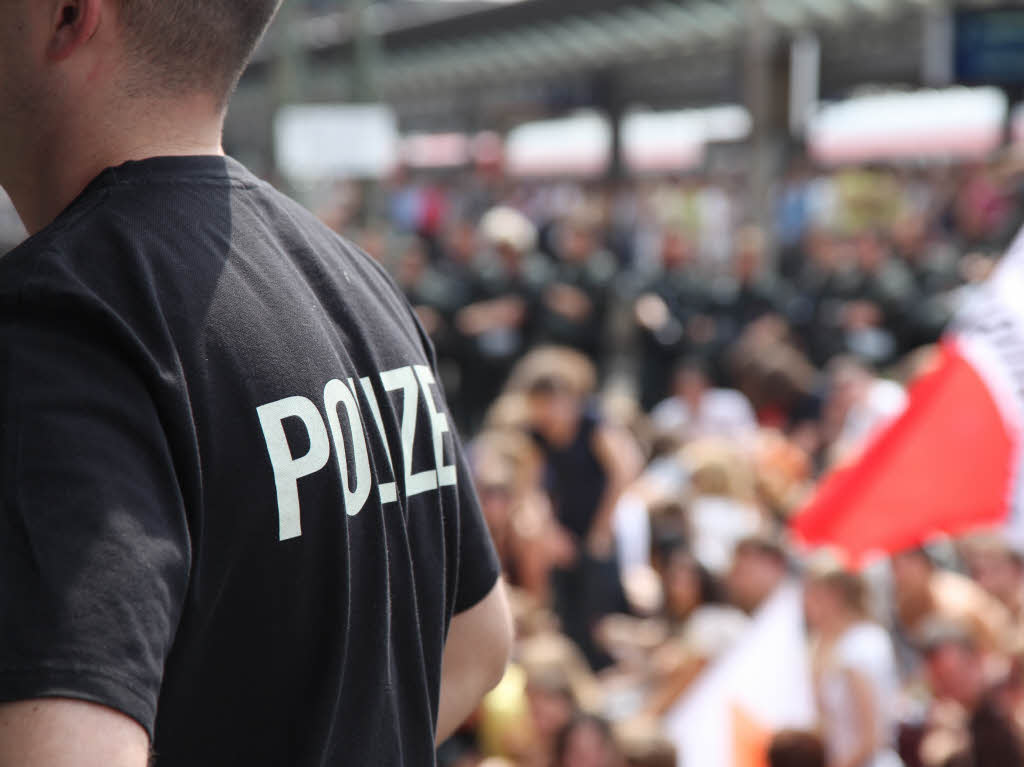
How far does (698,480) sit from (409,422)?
16.6 ft

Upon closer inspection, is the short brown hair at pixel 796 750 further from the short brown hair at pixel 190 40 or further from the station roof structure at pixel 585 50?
the station roof structure at pixel 585 50

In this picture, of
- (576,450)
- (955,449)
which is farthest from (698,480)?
(955,449)

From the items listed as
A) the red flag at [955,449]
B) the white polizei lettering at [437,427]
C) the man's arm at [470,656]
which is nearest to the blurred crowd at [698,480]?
the red flag at [955,449]

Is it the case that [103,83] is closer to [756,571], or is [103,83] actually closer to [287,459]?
[287,459]

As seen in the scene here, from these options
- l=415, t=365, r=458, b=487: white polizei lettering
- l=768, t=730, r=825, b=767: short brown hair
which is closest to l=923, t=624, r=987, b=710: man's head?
l=768, t=730, r=825, b=767: short brown hair

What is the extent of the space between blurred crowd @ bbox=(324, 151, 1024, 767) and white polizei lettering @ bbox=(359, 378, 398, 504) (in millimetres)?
3252

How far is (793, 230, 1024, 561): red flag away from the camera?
3.77m

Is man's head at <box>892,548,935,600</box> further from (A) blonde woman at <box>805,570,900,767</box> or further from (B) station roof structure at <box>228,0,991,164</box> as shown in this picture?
(B) station roof structure at <box>228,0,991,164</box>

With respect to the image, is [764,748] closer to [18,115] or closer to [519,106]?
[18,115]

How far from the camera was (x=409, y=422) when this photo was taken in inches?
53.3

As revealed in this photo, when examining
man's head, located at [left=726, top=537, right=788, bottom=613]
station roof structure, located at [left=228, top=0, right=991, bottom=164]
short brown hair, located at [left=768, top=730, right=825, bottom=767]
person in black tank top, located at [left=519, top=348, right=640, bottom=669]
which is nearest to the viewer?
short brown hair, located at [left=768, top=730, right=825, bottom=767]

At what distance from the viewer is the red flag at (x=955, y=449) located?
3.77 meters

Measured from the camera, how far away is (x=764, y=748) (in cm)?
462

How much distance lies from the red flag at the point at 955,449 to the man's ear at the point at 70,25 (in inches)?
115
